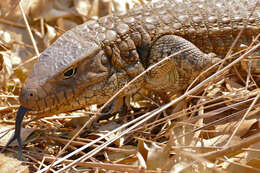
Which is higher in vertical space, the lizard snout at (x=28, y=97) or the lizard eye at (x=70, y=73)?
the lizard eye at (x=70, y=73)

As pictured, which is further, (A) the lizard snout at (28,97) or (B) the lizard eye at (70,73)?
(B) the lizard eye at (70,73)

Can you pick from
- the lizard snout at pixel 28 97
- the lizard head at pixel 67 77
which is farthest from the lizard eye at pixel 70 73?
the lizard snout at pixel 28 97

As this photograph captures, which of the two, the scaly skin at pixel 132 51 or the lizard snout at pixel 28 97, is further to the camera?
the scaly skin at pixel 132 51

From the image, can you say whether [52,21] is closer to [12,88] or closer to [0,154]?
[12,88]

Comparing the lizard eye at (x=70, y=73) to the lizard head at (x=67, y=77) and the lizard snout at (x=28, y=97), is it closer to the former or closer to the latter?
the lizard head at (x=67, y=77)

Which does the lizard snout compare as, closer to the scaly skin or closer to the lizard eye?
the scaly skin

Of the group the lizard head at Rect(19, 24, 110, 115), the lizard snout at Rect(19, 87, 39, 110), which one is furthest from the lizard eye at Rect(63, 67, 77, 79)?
the lizard snout at Rect(19, 87, 39, 110)

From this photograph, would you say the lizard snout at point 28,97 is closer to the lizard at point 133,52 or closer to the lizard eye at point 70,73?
the lizard at point 133,52
